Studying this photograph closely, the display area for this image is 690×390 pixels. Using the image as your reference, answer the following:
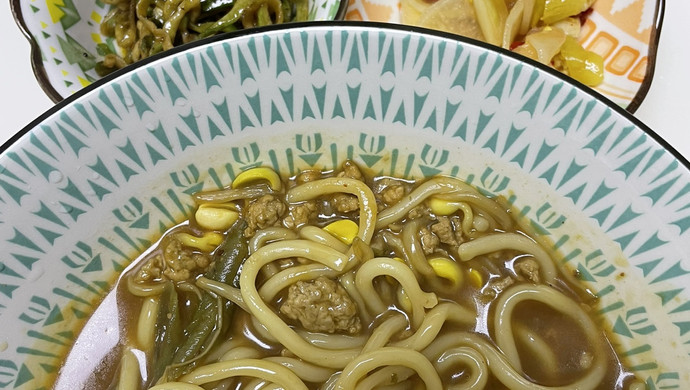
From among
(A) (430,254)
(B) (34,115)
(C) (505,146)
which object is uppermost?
(C) (505,146)

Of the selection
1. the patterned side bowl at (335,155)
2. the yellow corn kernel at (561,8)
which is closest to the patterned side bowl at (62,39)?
the patterned side bowl at (335,155)

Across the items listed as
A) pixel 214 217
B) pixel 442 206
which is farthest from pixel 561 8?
pixel 214 217

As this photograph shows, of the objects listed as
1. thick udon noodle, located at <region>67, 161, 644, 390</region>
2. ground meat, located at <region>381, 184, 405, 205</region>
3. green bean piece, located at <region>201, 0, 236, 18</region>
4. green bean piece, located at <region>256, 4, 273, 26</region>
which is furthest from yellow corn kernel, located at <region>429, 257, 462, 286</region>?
green bean piece, located at <region>201, 0, 236, 18</region>

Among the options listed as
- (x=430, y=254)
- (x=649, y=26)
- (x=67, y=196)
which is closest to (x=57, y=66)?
(x=67, y=196)

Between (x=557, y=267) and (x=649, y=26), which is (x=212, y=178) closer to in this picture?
(x=557, y=267)

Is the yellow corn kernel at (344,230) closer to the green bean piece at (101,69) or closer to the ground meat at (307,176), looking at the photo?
the ground meat at (307,176)

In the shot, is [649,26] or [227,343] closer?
[227,343]
